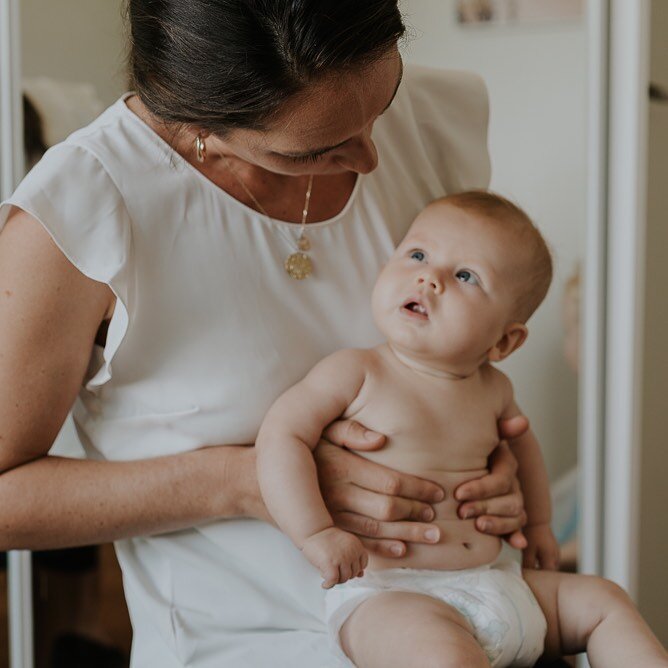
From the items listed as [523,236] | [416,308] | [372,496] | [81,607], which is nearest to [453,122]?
[523,236]

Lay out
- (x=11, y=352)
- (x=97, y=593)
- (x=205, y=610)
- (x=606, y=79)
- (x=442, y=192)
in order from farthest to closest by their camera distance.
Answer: (x=606, y=79), (x=97, y=593), (x=442, y=192), (x=205, y=610), (x=11, y=352)

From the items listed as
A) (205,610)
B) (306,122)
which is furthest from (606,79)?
(205,610)

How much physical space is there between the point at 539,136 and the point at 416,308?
1.10 m

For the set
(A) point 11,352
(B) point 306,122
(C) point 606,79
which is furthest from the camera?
(C) point 606,79

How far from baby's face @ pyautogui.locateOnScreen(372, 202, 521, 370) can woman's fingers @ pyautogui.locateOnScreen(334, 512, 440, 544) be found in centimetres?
21

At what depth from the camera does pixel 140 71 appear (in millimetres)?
1098

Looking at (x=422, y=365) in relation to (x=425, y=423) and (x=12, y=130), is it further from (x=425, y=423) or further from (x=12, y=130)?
(x=12, y=130)

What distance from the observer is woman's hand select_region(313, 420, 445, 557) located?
1157 mm

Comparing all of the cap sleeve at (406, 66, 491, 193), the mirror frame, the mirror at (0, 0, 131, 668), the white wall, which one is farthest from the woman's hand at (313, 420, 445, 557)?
the white wall

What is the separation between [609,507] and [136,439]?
1.35 metres

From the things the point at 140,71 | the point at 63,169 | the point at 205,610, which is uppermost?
the point at 140,71

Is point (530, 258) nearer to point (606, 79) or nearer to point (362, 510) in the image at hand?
point (362, 510)

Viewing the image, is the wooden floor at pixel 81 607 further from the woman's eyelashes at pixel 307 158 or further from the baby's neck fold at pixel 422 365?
the woman's eyelashes at pixel 307 158

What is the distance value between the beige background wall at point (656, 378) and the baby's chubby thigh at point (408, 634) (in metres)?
1.32
